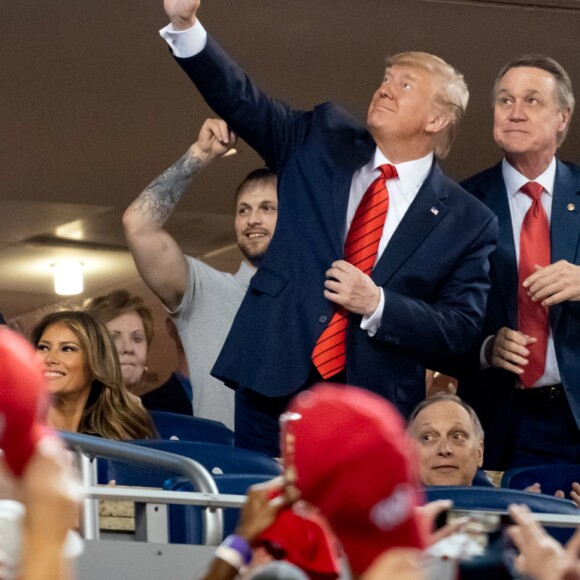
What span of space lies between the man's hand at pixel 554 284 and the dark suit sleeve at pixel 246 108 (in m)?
0.70

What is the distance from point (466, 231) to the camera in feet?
12.9

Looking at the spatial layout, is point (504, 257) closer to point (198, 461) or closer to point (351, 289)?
point (351, 289)

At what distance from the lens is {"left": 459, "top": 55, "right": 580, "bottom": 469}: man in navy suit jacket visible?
4043 millimetres

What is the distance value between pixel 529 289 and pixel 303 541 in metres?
2.37

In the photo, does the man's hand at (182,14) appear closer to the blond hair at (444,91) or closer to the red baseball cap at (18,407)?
the blond hair at (444,91)

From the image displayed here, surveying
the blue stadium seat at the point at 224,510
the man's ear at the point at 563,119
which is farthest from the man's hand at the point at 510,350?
the blue stadium seat at the point at 224,510

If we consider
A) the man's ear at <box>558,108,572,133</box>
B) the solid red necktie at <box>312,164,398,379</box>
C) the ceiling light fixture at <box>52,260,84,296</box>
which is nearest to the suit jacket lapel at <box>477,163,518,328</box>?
the man's ear at <box>558,108,572,133</box>

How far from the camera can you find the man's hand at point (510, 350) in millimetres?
3959

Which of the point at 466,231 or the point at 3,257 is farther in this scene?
the point at 3,257

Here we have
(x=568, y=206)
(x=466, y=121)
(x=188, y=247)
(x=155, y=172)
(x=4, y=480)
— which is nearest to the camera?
(x=4, y=480)

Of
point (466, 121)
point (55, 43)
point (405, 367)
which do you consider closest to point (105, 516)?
point (405, 367)

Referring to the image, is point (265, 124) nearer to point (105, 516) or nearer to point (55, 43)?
point (105, 516)

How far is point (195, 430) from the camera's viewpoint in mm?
4363

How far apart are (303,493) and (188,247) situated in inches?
286
